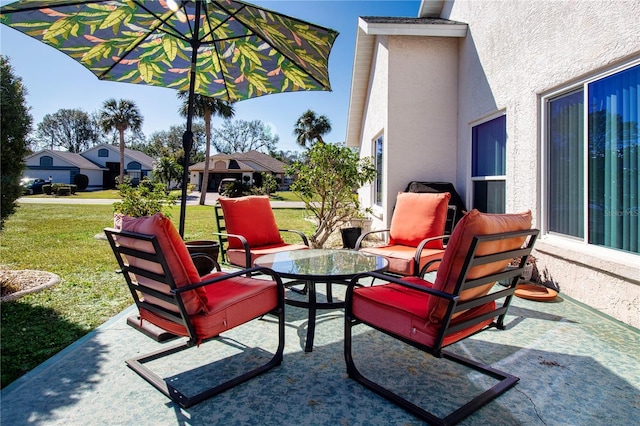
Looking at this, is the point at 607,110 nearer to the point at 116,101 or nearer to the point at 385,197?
the point at 385,197

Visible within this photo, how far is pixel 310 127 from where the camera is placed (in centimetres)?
3731

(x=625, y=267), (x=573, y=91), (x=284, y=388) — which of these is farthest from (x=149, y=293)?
(x=573, y=91)

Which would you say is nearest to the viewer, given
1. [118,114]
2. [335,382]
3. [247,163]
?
[335,382]

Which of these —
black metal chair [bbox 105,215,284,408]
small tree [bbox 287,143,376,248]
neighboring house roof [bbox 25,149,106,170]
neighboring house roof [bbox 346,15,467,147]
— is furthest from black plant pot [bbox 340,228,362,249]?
neighboring house roof [bbox 25,149,106,170]

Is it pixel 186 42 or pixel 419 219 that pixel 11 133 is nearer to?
pixel 186 42

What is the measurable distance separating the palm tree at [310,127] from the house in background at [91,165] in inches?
702

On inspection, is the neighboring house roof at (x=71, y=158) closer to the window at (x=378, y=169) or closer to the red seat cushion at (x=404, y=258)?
the window at (x=378, y=169)

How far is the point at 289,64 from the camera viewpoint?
4.70 meters

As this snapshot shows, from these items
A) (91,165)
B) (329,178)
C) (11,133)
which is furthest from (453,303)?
(91,165)

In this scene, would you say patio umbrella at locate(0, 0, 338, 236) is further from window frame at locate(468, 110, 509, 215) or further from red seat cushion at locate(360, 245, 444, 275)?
window frame at locate(468, 110, 509, 215)

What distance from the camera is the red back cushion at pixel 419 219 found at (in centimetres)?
491

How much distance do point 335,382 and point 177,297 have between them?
1237mm

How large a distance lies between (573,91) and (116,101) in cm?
3864

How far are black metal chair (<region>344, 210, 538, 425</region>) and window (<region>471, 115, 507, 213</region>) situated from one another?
3.78 meters
